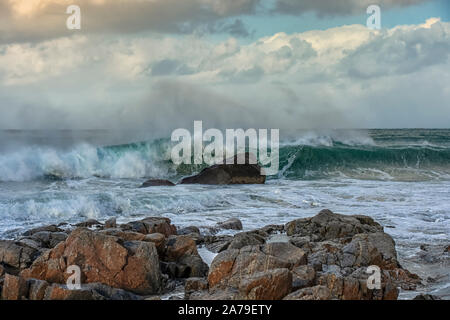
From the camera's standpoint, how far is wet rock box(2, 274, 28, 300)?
5297mm

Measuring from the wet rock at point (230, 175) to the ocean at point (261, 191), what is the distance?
663 mm

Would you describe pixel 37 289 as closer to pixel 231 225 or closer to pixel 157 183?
pixel 231 225

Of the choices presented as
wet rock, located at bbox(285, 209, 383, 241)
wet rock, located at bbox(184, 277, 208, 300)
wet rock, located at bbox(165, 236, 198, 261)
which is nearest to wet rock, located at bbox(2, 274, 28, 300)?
wet rock, located at bbox(184, 277, 208, 300)

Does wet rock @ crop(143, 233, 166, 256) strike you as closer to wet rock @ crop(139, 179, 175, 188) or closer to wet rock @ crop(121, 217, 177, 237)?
wet rock @ crop(121, 217, 177, 237)

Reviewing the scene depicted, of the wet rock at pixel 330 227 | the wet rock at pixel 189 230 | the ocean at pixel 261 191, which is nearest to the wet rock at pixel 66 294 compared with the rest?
the ocean at pixel 261 191

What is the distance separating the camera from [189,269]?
6.66 metres

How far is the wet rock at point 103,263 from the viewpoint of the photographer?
6.00 m

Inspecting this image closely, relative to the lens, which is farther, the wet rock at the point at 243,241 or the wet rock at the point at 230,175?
the wet rock at the point at 230,175

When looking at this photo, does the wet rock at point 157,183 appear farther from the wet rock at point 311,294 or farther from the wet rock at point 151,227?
the wet rock at point 311,294

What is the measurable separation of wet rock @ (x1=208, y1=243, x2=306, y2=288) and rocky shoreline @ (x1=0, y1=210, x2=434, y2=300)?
1cm

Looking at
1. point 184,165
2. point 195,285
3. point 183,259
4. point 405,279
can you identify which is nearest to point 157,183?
point 184,165

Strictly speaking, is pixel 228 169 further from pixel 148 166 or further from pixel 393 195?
pixel 148 166
